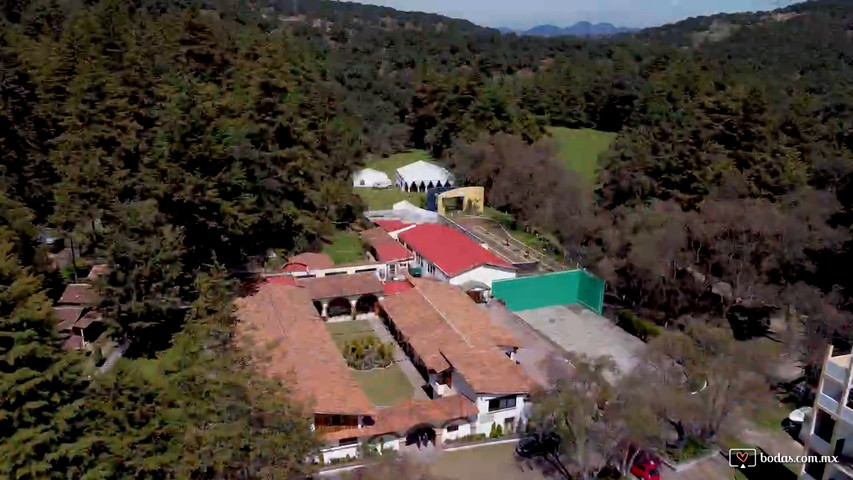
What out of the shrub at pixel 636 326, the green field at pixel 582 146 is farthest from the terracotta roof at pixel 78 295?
the green field at pixel 582 146

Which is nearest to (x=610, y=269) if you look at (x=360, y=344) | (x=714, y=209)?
(x=714, y=209)

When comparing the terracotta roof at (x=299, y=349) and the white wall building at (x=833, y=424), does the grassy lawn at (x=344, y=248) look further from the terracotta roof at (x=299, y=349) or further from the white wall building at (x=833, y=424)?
the white wall building at (x=833, y=424)

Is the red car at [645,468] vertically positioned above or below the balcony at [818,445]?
below

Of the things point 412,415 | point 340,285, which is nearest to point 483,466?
point 412,415

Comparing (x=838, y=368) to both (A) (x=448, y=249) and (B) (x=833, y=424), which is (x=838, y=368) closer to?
(B) (x=833, y=424)

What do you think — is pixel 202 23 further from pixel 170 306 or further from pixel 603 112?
pixel 603 112

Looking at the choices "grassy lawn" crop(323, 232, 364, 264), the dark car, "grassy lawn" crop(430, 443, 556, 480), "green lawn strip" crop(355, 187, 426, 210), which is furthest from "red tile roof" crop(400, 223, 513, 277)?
"grassy lawn" crop(430, 443, 556, 480)

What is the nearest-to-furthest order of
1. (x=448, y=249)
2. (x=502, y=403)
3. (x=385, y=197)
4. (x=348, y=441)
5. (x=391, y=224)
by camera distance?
1. (x=348, y=441)
2. (x=502, y=403)
3. (x=448, y=249)
4. (x=391, y=224)
5. (x=385, y=197)
